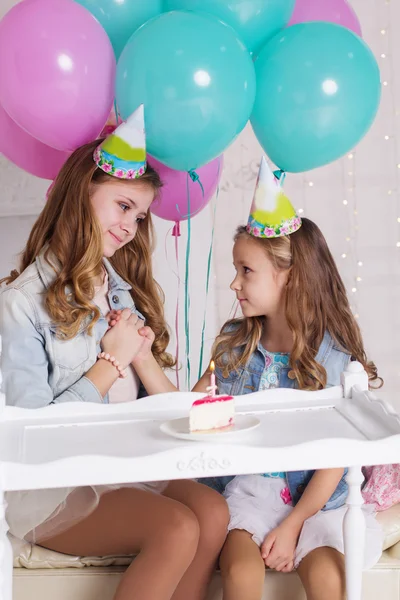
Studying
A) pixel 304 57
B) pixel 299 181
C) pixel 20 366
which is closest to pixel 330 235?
pixel 299 181

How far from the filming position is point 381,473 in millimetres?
1608

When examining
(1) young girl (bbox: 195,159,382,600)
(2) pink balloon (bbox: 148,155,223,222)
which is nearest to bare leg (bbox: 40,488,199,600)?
(1) young girl (bbox: 195,159,382,600)

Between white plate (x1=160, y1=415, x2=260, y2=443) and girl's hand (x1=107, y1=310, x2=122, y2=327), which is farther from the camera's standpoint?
girl's hand (x1=107, y1=310, x2=122, y2=327)

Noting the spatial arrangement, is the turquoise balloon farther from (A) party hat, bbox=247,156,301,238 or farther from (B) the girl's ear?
(B) the girl's ear

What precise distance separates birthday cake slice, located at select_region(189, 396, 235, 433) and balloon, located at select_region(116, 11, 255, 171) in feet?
1.82

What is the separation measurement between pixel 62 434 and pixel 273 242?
2.31 ft

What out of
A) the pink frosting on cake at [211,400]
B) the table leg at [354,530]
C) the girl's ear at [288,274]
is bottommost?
the table leg at [354,530]

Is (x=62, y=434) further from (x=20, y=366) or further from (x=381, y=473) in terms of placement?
(x=381, y=473)

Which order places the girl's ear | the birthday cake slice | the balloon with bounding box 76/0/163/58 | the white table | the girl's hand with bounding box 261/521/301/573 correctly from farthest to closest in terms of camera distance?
the girl's ear
the balloon with bounding box 76/0/163/58
the girl's hand with bounding box 261/521/301/573
the birthday cake slice
the white table

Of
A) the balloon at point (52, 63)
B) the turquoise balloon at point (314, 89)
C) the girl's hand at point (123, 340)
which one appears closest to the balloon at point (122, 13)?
the balloon at point (52, 63)

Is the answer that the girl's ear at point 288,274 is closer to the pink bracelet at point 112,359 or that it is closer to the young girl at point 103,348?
the young girl at point 103,348

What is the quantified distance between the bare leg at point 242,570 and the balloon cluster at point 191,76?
2.54ft

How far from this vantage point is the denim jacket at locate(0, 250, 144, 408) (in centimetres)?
154

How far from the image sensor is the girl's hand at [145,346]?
1.70 metres
